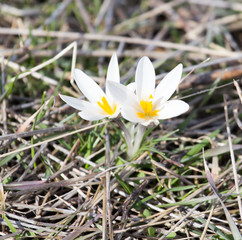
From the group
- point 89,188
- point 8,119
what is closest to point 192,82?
point 89,188

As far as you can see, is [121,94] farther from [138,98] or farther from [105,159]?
[105,159]

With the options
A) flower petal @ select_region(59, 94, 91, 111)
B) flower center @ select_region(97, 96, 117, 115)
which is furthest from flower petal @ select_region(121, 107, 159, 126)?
flower petal @ select_region(59, 94, 91, 111)

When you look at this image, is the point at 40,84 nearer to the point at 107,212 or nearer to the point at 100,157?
the point at 100,157

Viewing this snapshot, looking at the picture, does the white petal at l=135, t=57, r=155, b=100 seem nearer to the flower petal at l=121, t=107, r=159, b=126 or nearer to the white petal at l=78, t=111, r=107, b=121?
the flower petal at l=121, t=107, r=159, b=126

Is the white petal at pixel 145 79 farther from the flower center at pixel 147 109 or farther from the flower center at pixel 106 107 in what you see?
the flower center at pixel 106 107

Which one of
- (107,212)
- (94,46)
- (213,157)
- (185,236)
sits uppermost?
(94,46)

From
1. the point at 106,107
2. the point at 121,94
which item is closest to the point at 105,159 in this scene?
the point at 106,107

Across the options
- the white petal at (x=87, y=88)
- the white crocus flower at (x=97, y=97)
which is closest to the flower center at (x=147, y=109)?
the white crocus flower at (x=97, y=97)
